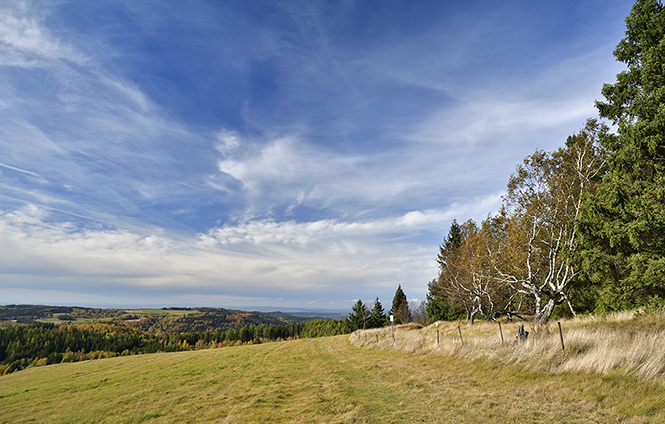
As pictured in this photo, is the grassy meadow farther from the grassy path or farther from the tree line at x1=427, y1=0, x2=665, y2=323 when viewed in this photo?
the tree line at x1=427, y1=0, x2=665, y2=323

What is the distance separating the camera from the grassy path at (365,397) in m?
7.20

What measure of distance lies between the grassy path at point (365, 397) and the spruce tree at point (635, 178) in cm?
957

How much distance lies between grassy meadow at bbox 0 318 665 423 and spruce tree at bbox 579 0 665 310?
437 cm

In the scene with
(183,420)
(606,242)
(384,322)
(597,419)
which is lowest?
(384,322)

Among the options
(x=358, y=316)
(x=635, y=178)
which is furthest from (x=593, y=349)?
(x=358, y=316)

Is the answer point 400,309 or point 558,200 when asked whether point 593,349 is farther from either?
point 400,309

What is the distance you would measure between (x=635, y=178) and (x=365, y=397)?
1787 centimetres

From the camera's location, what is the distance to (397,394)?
1052cm

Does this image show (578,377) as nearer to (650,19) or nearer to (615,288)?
(615,288)

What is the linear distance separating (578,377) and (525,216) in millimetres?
17028

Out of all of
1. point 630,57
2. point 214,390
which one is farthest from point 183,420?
point 630,57

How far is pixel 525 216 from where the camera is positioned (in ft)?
75.4

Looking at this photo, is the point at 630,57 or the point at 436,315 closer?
the point at 630,57

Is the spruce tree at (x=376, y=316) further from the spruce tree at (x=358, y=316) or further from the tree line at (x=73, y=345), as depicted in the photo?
the tree line at (x=73, y=345)
